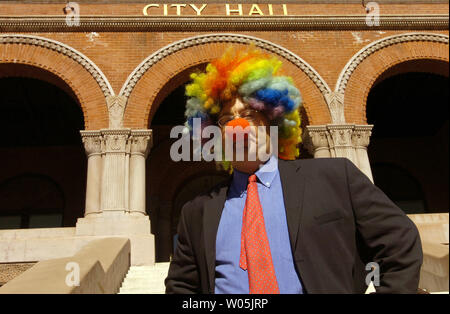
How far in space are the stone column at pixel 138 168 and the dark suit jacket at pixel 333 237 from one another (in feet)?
20.2

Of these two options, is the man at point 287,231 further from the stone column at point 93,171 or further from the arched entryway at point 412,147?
the arched entryway at point 412,147

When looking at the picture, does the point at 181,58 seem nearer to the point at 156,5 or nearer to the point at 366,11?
the point at 156,5

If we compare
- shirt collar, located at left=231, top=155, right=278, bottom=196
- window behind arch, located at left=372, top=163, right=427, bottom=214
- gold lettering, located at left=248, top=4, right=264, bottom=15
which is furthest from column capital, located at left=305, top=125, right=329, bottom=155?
shirt collar, located at left=231, top=155, right=278, bottom=196

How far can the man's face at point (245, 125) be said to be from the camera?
6.40ft

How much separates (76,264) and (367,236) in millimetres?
2865

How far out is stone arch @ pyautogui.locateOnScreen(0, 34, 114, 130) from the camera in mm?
8430

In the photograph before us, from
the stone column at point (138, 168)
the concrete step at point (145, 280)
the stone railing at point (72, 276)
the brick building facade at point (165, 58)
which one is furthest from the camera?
the brick building facade at point (165, 58)

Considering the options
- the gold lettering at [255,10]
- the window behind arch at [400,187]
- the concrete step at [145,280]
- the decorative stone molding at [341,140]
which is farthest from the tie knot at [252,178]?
the window behind arch at [400,187]

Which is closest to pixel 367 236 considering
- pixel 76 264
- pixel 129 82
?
pixel 76 264

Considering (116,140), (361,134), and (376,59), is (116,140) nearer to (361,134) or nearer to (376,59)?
(361,134)

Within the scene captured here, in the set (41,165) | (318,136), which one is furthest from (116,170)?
(41,165)

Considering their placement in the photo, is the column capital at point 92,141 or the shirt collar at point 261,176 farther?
the column capital at point 92,141

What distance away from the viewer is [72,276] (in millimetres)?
3012

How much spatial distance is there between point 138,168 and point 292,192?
22.1 feet
